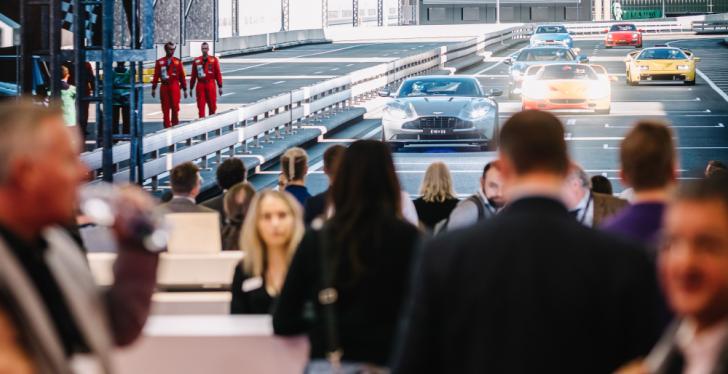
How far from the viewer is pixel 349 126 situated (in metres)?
34.9

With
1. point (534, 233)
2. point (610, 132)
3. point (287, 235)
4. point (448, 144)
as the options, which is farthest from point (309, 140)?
point (534, 233)

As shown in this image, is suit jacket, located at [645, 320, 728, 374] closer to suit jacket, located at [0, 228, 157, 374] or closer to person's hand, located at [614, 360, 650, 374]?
person's hand, located at [614, 360, 650, 374]

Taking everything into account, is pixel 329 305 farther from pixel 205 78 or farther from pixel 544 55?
pixel 544 55

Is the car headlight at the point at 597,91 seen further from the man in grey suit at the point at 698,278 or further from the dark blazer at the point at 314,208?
the man in grey suit at the point at 698,278

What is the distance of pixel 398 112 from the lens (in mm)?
26297

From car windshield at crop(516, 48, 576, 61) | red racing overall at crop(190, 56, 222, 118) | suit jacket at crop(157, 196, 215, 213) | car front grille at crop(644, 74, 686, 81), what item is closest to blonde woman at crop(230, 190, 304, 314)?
suit jacket at crop(157, 196, 215, 213)

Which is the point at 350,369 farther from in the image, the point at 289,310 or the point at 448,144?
the point at 448,144

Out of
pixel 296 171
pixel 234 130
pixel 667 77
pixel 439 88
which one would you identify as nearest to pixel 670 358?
pixel 296 171

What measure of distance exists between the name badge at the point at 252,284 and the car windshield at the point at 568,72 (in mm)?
28869

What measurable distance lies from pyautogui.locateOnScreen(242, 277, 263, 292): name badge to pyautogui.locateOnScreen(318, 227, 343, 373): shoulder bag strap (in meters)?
1.51

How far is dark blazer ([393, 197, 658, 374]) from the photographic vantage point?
374 cm

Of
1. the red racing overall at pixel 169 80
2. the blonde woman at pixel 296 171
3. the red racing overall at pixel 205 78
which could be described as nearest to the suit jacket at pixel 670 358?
the blonde woman at pixel 296 171

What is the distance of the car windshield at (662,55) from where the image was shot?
4866cm

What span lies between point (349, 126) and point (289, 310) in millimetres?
29899
